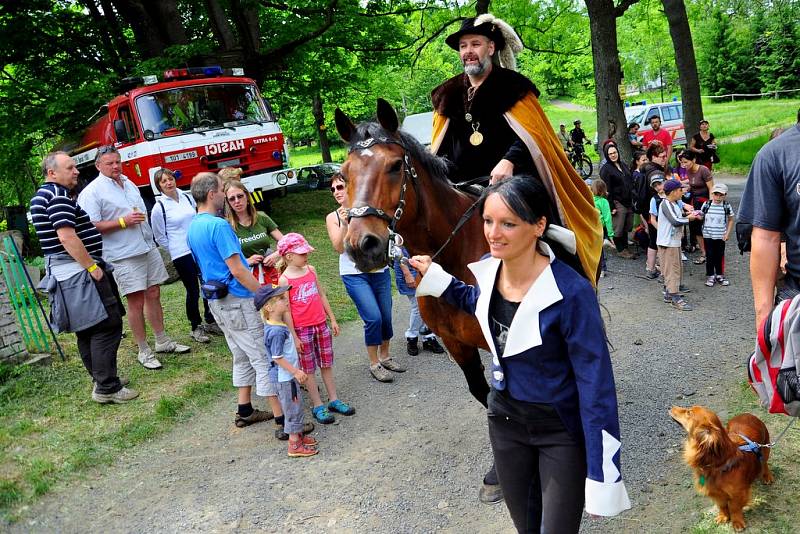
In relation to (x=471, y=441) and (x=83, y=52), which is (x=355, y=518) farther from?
(x=83, y=52)

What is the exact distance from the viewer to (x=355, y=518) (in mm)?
4008

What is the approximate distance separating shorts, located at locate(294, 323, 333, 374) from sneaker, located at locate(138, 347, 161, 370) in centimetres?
228

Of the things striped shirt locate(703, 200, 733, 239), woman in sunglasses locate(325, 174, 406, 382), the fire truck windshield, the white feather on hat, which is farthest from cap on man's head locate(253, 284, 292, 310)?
the fire truck windshield

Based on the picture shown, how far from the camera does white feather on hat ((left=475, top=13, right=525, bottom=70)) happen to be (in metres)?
4.09

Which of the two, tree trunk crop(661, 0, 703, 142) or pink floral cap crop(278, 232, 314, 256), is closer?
pink floral cap crop(278, 232, 314, 256)

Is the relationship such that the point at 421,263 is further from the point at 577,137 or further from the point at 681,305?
the point at 577,137

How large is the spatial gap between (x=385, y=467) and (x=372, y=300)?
1.91m

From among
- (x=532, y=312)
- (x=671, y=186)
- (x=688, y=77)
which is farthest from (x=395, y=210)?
(x=688, y=77)

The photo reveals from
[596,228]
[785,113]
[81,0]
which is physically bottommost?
[785,113]

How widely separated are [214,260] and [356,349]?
272 centimetres

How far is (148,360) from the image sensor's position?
22.3 feet

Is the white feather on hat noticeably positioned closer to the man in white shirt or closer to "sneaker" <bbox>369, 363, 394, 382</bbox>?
"sneaker" <bbox>369, 363, 394, 382</bbox>

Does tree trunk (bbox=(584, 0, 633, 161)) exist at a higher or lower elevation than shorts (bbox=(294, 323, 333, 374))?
higher

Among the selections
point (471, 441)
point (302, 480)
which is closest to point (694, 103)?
point (471, 441)
